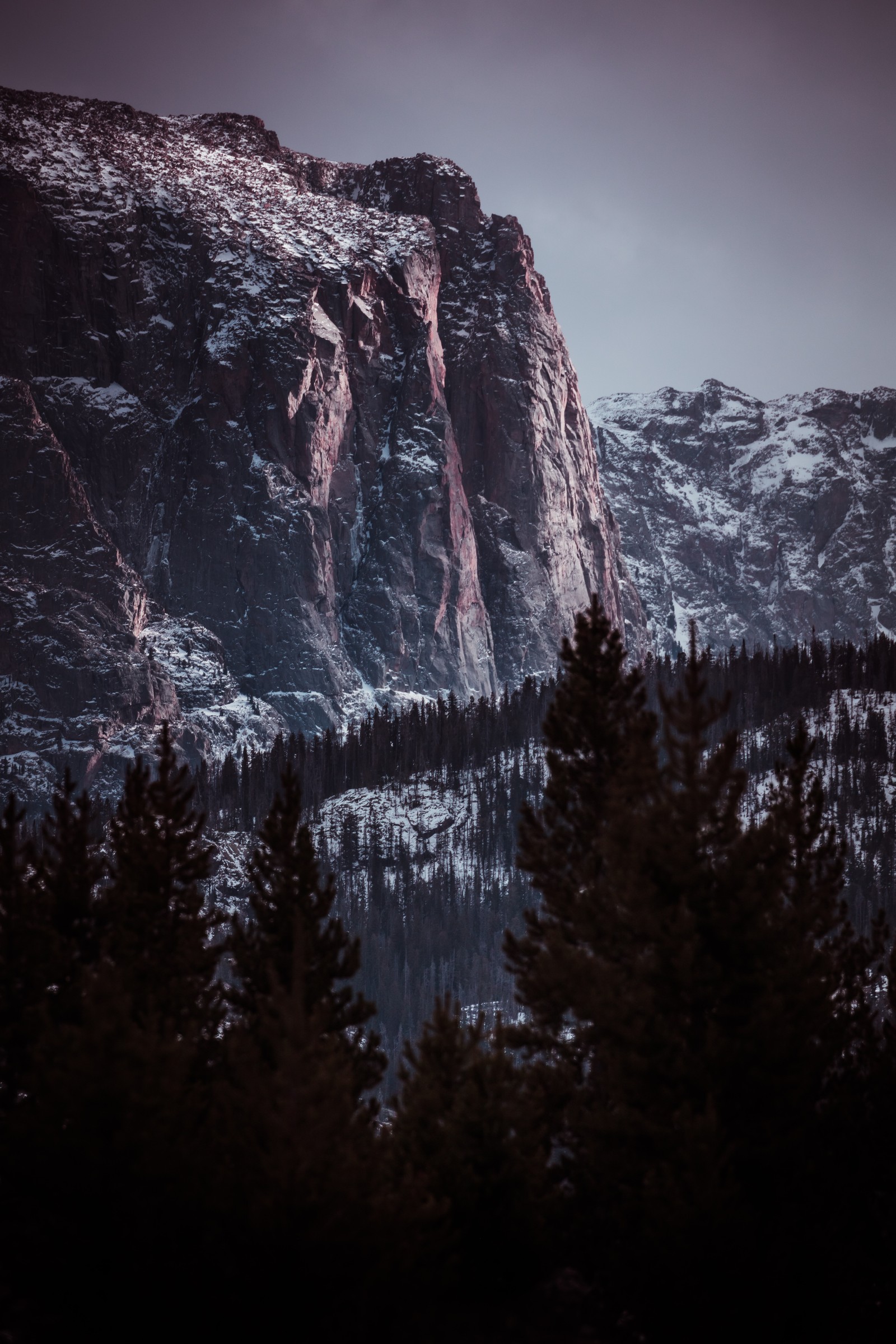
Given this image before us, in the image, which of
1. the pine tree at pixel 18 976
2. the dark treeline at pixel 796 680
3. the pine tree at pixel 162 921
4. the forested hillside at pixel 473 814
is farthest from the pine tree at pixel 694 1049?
the dark treeline at pixel 796 680

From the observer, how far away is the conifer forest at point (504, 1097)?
23781 mm

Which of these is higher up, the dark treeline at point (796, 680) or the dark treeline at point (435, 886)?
the dark treeline at point (796, 680)

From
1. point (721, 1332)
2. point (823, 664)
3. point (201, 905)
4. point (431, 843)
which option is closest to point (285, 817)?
point (201, 905)

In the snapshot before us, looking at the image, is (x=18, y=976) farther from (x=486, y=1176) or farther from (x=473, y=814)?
(x=473, y=814)

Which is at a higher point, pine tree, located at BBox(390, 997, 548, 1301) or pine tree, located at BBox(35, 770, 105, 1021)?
pine tree, located at BBox(35, 770, 105, 1021)

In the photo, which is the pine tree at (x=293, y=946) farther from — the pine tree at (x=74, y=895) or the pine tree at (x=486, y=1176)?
the pine tree at (x=486, y=1176)

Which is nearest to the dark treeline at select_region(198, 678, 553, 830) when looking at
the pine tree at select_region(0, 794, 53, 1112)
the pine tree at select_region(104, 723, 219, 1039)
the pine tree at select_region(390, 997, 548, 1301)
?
the pine tree at select_region(104, 723, 219, 1039)

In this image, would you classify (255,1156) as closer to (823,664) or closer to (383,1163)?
(383,1163)

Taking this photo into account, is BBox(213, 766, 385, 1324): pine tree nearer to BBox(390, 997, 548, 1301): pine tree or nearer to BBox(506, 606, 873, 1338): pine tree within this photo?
BBox(390, 997, 548, 1301): pine tree

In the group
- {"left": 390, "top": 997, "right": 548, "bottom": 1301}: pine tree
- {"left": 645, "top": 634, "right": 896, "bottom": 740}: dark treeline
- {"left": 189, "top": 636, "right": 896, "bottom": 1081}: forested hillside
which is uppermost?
{"left": 645, "top": 634, "right": 896, "bottom": 740}: dark treeline

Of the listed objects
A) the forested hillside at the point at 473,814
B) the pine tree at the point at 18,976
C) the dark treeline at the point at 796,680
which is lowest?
the pine tree at the point at 18,976

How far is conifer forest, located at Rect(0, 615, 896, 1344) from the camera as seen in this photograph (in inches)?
936

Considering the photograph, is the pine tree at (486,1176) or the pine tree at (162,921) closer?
the pine tree at (486,1176)

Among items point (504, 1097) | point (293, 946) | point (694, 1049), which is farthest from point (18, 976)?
point (694, 1049)
